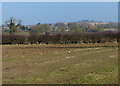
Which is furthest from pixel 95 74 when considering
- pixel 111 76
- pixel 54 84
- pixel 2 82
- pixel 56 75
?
pixel 2 82

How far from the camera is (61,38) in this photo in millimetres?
48406

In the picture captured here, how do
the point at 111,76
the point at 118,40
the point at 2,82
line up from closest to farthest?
the point at 2,82
the point at 111,76
the point at 118,40

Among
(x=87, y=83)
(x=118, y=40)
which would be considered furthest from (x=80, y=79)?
(x=118, y=40)

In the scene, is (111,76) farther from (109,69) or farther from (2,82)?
(2,82)

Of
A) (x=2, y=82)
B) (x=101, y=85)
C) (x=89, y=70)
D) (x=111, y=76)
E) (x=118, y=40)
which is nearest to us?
(x=101, y=85)

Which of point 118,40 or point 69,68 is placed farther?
point 118,40

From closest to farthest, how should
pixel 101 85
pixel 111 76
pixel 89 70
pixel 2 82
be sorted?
pixel 101 85 < pixel 2 82 < pixel 111 76 < pixel 89 70

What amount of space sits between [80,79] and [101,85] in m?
1.07

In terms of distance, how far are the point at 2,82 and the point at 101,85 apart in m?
3.22

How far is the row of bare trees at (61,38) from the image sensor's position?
4778 centimetres

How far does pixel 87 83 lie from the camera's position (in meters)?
9.10

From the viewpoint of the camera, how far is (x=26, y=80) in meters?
9.83

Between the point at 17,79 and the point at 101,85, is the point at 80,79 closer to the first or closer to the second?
the point at 101,85

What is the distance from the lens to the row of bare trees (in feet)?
157
